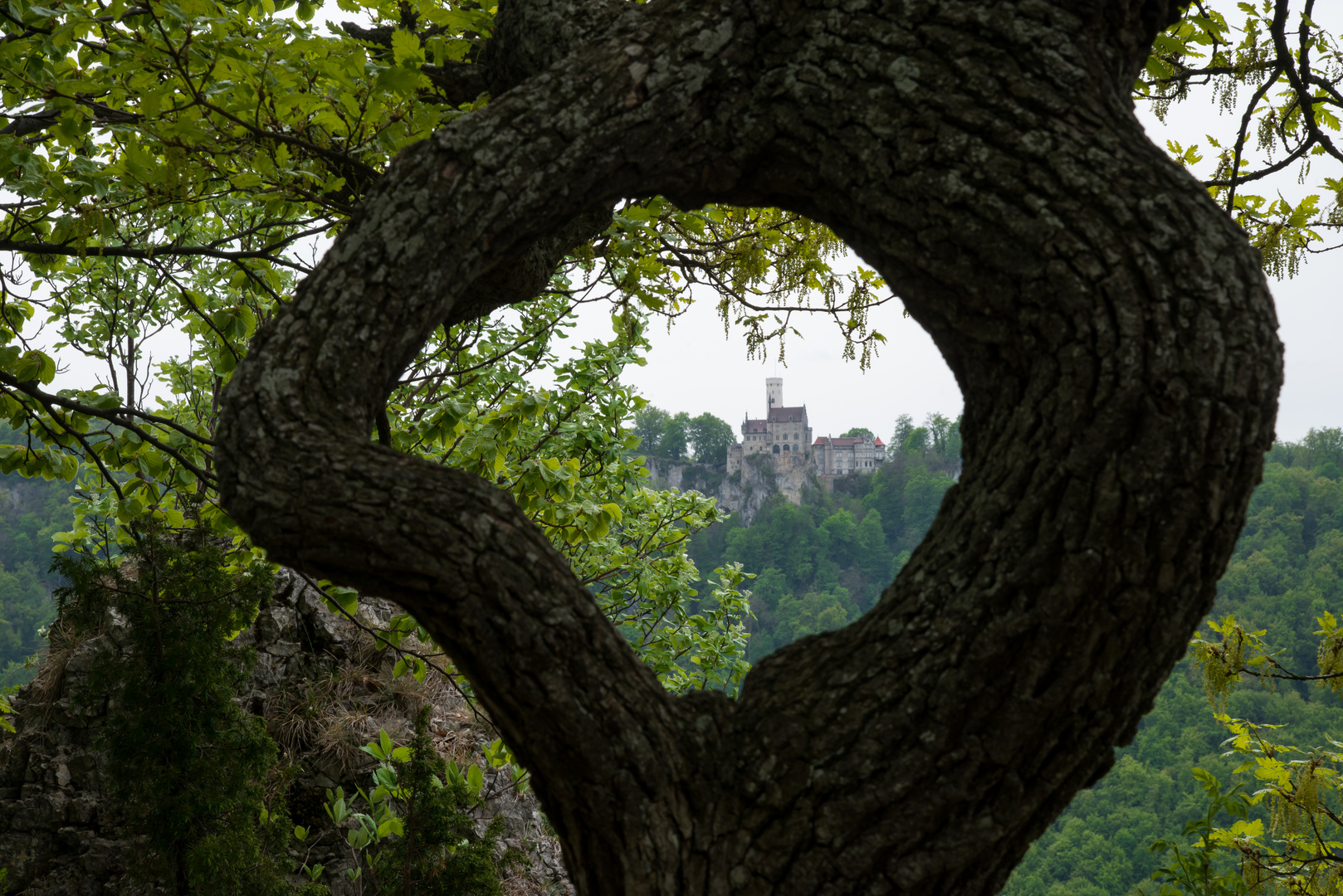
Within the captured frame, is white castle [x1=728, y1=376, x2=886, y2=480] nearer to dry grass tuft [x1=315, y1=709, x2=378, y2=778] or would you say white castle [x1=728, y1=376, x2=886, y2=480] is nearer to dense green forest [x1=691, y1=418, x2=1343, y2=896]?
dense green forest [x1=691, y1=418, x2=1343, y2=896]

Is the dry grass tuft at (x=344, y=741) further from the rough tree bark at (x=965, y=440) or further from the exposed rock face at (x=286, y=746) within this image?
the rough tree bark at (x=965, y=440)

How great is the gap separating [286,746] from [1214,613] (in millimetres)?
59184

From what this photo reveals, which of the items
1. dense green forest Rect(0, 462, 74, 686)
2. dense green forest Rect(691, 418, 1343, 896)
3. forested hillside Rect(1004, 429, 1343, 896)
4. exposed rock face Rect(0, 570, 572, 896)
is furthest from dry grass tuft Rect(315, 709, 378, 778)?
forested hillside Rect(1004, 429, 1343, 896)

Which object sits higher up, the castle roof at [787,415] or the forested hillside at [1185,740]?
the castle roof at [787,415]

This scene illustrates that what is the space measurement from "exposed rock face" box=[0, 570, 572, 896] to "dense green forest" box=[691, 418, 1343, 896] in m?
8.71

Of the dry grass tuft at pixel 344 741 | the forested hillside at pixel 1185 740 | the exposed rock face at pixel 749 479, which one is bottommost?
the forested hillside at pixel 1185 740

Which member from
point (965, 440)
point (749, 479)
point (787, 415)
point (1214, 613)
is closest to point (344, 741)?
point (965, 440)

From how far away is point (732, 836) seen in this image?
168cm

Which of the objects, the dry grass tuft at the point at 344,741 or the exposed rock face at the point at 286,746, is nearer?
the exposed rock face at the point at 286,746

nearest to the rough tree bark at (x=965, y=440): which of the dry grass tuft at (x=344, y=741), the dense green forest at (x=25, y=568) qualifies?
the dry grass tuft at (x=344, y=741)

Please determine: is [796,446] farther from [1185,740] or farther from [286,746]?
[286,746]

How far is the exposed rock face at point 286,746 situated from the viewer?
20.3 ft

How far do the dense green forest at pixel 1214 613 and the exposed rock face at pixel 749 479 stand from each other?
2.29m

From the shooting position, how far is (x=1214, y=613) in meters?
53.8
